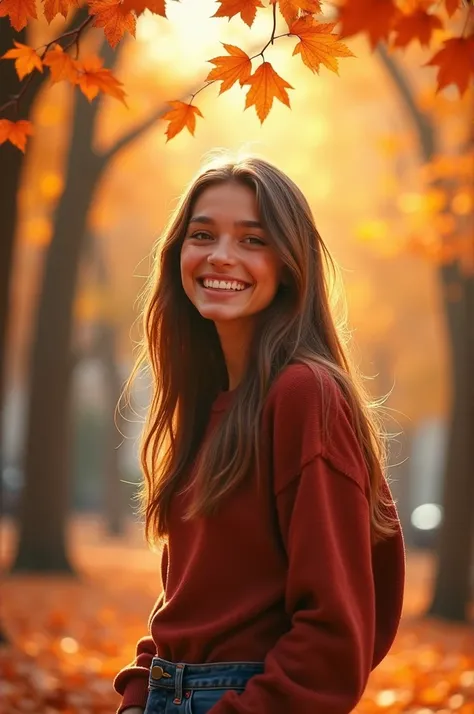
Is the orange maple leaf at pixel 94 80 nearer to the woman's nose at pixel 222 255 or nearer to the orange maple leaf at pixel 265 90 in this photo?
the orange maple leaf at pixel 265 90

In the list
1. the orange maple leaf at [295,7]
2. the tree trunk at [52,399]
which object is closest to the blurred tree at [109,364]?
the tree trunk at [52,399]

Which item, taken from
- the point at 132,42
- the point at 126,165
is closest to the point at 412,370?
the point at 126,165

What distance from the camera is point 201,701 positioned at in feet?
7.97

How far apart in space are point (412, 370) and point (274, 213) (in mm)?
22136

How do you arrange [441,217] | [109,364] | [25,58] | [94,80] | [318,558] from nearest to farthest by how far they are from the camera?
[318,558]
[25,58]
[94,80]
[441,217]
[109,364]

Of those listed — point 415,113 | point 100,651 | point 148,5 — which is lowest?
point 100,651

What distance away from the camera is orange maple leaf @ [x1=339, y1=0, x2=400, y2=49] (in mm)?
2146

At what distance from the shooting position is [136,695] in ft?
9.10

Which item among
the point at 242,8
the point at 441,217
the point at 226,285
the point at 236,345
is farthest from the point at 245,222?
the point at 441,217

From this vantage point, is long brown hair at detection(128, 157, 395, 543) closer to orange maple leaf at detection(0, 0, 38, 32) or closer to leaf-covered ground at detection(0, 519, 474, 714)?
orange maple leaf at detection(0, 0, 38, 32)

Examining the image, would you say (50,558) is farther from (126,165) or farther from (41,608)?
(126,165)

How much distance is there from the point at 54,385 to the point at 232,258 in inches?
406

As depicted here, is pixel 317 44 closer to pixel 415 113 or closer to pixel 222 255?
pixel 222 255

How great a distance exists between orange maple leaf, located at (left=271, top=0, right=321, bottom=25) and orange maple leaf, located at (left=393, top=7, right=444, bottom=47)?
660mm
